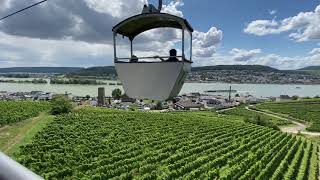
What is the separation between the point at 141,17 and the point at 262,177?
2094 centimetres

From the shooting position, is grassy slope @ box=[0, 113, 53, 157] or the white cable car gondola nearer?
the white cable car gondola

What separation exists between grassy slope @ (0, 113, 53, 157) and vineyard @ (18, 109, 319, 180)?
38.8 inches

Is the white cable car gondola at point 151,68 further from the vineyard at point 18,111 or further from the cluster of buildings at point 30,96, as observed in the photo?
the cluster of buildings at point 30,96

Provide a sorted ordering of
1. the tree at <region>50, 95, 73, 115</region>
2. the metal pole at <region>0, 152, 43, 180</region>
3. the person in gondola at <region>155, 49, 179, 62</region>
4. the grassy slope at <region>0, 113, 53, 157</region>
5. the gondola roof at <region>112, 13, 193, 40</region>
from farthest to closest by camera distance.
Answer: the tree at <region>50, 95, 73, 115</region>
the grassy slope at <region>0, 113, 53, 157</region>
the person in gondola at <region>155, 49, 179, 62</region>
the gondola roof at <region>112, 13, 193, 40</region>
the metal pole at <region>0, 152, 43, 180</region>

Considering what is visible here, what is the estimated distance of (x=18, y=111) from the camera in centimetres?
4447

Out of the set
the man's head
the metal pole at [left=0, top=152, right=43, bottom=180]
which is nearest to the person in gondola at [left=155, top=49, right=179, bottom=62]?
the man's head

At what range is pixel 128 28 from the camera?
3.20 metres

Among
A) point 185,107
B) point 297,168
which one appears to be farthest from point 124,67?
point 185,107

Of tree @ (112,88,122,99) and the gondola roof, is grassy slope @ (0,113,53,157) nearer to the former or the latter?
the gondola roof

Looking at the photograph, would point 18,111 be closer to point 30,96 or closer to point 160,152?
point 160,152

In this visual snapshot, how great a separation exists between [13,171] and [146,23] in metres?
2.14

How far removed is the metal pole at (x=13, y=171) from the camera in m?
1.02

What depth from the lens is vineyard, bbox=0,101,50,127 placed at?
38.3m

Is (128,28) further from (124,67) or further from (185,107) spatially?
(185,107)
